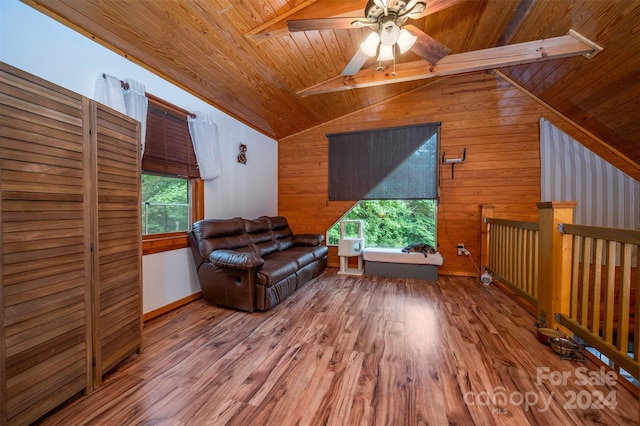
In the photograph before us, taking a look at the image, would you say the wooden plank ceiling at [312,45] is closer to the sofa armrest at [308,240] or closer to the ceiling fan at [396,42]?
the ceiling fan at [396,42]

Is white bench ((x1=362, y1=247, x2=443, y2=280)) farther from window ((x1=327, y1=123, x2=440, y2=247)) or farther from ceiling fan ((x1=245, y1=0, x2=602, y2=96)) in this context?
ceiling fan ((x1=245, y1=0, x2=602, y2=96))

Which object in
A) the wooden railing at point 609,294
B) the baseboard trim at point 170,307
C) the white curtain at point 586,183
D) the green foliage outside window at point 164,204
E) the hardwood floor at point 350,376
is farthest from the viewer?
the white curtain at point 586,183

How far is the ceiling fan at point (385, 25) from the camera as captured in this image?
1.59m

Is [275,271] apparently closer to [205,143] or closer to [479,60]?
[205,143]

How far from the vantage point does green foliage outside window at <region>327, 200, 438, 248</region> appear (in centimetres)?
407

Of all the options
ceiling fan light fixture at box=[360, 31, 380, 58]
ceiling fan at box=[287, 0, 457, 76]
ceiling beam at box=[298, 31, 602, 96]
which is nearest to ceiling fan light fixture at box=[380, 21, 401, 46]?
ceiling fan at box=[287, 0, 457, 76]

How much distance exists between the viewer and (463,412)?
1.23 metres

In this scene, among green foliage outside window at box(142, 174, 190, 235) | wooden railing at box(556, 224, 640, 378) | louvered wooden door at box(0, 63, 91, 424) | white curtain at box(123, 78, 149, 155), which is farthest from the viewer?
green foliage outside window at box(142, 174, 190, 235)

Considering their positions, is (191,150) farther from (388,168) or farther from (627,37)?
(627,37)

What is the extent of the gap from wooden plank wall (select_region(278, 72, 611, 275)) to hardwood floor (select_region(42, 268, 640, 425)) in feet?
5.49

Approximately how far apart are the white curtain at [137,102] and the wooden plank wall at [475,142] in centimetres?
308

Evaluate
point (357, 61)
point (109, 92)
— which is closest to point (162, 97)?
point (109, 92)

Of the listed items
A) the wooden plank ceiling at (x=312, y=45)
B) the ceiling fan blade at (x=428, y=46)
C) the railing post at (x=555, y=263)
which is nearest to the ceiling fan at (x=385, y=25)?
the ceiling fan blade at (x=428, y=46)

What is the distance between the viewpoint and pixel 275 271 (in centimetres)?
252
